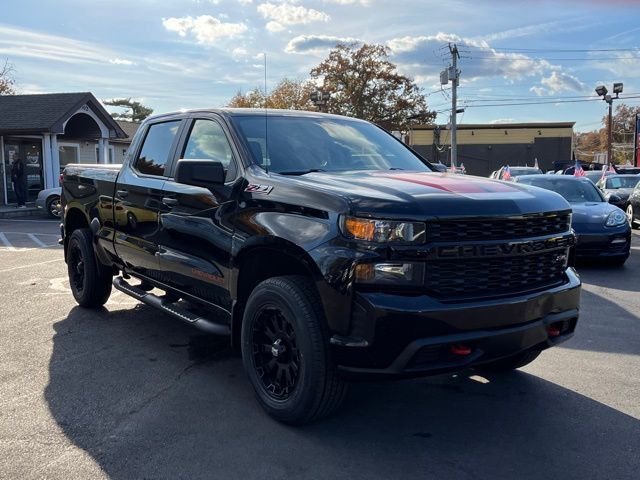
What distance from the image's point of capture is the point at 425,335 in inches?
120

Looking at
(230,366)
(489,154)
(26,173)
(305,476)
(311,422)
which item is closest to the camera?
(305,476)

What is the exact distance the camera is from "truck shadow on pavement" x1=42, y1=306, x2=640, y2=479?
3.21m

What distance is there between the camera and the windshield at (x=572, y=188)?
33.9ft

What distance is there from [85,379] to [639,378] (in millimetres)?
4158

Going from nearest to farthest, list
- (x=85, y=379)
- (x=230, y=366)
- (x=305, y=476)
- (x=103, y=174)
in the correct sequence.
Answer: (x=305, y=476) → (x=85, y=379) → (x=230, y=366) → (x=103, y=174)

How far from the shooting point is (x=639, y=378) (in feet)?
14.9

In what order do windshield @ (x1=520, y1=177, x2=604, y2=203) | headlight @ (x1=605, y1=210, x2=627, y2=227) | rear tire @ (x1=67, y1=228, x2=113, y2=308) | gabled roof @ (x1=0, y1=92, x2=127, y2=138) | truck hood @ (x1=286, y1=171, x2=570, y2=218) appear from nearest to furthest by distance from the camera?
truck hood @ (x1=286, y1=171, x2=570, y2=218) < rear tire @ (x1=67, y1=228, x2=113, y2=308) < headlight @ (x1=605, y1=210, x2=627, y2=227) < windshield @ (x1=520, y1=177, x2=604, y2=203) < gabled roof @ (x1=0, y1=92, x2=127, y2=138)

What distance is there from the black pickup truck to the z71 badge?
1 cm

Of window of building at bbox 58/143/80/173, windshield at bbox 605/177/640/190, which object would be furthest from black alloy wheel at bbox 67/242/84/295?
window of building at bbox 58/143/80/173

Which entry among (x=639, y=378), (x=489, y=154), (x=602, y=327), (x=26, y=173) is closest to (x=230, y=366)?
(x=639, y=378)

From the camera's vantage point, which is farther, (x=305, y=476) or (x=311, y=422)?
(x=311, y=422)

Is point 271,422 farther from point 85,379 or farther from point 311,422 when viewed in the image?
point 85,379

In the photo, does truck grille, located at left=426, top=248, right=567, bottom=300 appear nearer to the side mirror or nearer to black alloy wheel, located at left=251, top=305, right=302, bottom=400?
black alloy wheel, located at left=251, top=305, right=302, bottom=400

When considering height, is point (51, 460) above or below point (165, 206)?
below
